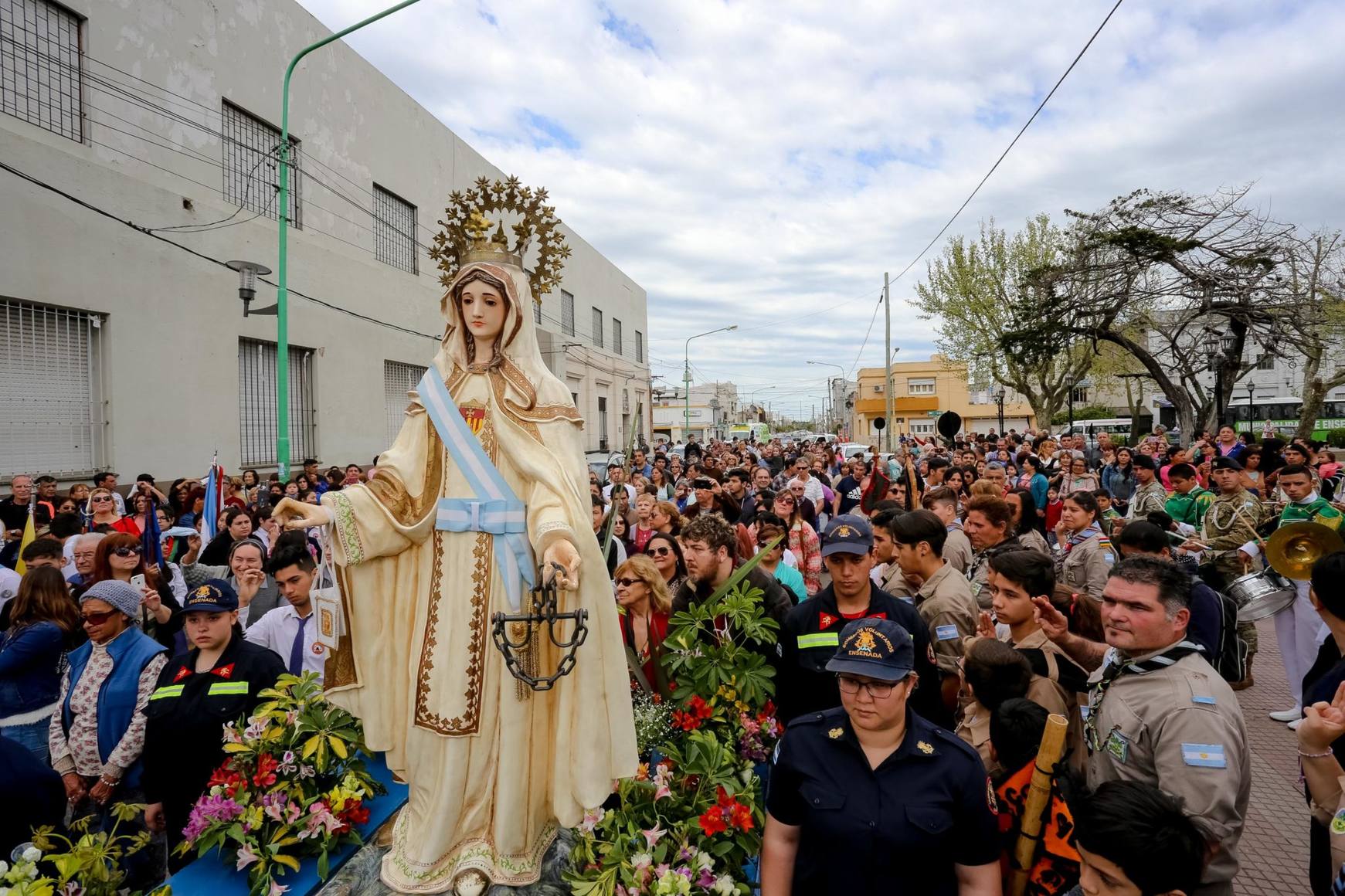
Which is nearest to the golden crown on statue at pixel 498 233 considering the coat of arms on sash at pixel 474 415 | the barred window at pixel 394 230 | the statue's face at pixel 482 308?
the statue's face at pixel 482 308

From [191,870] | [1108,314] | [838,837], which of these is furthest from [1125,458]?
[191,870]

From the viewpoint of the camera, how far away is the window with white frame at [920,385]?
55844mm

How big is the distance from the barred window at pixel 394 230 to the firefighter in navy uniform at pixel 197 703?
14827 millimetres

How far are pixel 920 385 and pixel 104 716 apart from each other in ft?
187

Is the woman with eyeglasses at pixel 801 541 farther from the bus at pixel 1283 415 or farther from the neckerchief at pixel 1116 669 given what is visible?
the bus at pixel 1283 415

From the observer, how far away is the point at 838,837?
7.30 ft

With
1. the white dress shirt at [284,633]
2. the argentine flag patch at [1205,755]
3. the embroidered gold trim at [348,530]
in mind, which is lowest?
the white dress shirt at [284,633]

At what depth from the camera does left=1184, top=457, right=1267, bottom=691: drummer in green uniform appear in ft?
21.0

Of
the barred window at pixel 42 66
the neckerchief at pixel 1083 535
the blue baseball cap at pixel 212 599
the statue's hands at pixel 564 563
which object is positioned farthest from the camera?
the barred window at pixel 42 66

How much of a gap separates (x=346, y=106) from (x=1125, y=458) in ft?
53.8

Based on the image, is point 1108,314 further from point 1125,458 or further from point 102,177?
point 102,177

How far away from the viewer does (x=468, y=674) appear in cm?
286

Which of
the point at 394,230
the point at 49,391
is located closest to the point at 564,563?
the point at 49,391

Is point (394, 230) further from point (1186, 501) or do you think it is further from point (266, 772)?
point (266, 772)
